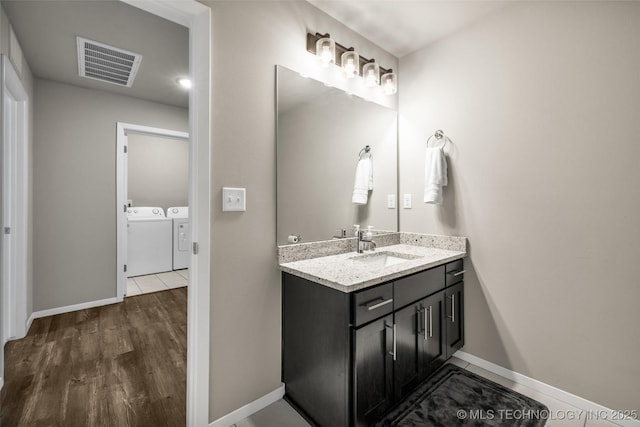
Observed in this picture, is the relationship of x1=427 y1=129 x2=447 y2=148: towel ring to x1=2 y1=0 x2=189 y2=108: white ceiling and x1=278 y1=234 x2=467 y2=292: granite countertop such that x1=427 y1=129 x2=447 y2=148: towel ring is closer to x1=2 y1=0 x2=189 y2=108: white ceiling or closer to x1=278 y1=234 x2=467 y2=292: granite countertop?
x1=278 y1=234 x2=467 y2=292: granite countertop

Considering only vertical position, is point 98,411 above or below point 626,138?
below

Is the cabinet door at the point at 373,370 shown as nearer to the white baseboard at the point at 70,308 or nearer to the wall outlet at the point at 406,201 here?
the wall outlet at the point at 406,201

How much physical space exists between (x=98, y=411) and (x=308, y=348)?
123 centimetres

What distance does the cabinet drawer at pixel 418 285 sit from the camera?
59.9 inches

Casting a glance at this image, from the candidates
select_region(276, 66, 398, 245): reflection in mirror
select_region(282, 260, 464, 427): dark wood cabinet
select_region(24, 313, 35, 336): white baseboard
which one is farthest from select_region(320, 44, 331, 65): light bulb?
select_region(24, 313, 35, 336): white baseboard

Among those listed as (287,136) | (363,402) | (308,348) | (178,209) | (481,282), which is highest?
(287,136)

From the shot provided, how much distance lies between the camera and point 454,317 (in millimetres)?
1983

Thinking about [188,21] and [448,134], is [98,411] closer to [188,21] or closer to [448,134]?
[188,21]

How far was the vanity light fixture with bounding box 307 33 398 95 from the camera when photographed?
183cm

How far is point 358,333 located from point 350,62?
171 centimetres

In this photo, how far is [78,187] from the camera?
3.11m

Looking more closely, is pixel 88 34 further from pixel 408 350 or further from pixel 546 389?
pixel 546 389

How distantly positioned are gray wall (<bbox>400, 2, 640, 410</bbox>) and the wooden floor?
209 centimetres

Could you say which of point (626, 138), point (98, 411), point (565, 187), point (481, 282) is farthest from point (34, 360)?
point (626, 138)
